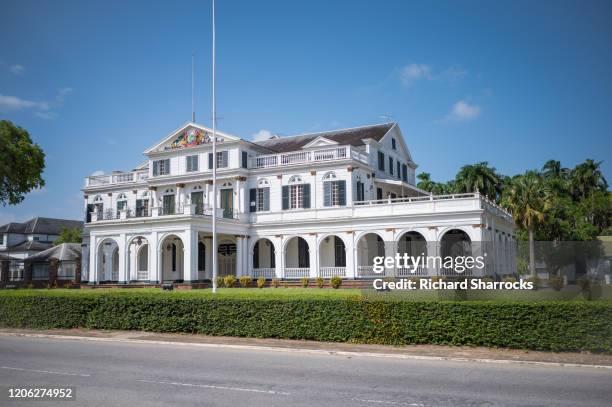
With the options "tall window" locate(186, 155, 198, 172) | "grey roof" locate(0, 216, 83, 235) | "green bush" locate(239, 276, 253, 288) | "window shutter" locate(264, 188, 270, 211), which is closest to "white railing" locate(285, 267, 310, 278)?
"green bush" locate(239, 276, 253, 288)

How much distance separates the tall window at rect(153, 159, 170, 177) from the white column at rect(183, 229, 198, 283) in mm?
9724

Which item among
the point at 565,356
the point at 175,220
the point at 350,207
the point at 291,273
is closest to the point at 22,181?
the point at 175,220

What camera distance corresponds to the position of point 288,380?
454 inches

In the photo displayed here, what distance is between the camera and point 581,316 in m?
14.2

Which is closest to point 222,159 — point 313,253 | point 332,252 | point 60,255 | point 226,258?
point 226,258

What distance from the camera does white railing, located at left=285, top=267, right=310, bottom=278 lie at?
141 feet

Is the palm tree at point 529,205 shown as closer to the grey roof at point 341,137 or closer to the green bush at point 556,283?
the grey roof at point 341,137

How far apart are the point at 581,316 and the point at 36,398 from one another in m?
12.7

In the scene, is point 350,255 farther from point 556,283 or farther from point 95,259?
point 556,283

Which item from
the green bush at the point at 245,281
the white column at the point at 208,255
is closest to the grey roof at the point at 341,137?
the white column at the point at 208,255

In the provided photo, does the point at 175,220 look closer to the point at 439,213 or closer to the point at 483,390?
the point at 439,213

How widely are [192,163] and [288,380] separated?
3714 cm

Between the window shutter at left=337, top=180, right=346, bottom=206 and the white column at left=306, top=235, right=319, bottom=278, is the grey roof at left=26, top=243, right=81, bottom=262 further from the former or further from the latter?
the window shutter at left=337, top=180, right=346, bottom=206

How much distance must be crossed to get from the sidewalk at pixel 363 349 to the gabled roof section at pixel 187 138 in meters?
27.0
